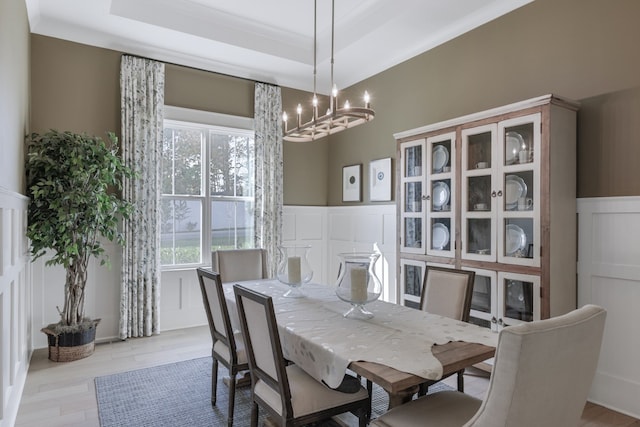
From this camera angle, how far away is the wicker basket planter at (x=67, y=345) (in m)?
3.49

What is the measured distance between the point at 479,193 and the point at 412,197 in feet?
2.30

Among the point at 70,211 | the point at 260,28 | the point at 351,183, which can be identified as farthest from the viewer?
the point at 351,183

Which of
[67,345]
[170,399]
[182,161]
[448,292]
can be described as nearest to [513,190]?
[448,292]

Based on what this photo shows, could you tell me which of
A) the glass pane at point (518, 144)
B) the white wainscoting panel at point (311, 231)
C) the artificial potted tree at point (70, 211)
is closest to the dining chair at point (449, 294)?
the glass pane at point (518, 144)

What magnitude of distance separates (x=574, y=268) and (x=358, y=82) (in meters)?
3.42

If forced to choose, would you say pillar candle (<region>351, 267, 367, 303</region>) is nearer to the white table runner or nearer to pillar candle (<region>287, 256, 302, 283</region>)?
the white table runner

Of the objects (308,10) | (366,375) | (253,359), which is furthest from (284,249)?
(308,10)

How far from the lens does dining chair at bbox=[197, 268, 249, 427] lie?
234 centimetres

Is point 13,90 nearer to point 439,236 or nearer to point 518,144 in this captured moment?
point 439,236

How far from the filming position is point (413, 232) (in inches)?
146

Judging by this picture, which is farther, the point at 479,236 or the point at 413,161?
the point at 413,161

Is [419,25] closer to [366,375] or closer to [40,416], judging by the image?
[366,375]

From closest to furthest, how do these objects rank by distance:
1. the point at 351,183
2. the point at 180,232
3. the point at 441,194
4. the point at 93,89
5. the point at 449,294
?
the point at 449,294 < the point at 441,194 < the point at 93,89 < the point at 180,232 < the point at 351,183

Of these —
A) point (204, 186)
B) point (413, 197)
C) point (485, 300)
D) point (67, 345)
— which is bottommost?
point (67, 345)
